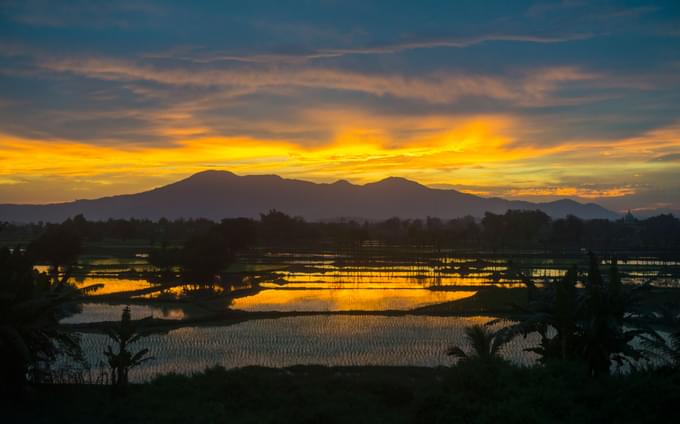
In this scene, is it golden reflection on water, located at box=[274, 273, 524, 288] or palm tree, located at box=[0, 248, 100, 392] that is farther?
golden reflection on water, located at box=[274, 273, 524, 288]

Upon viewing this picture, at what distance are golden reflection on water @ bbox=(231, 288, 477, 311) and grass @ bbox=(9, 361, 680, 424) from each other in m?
16.0

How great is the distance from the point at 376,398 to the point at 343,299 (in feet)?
73.8

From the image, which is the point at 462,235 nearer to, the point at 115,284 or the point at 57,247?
the point at 57,247

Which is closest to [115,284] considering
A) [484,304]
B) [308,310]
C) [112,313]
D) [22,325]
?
[112,313]

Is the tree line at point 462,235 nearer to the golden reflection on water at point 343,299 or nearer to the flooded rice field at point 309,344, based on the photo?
the golden reflection on water at point 343,299

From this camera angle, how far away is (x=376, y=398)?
1838cm

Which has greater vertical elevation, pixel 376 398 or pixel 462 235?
pixel 462 235

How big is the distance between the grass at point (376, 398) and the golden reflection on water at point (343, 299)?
16.0 m

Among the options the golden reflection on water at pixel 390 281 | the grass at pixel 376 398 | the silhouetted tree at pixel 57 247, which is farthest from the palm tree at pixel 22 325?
the silhouetted tree at pixel 57 247

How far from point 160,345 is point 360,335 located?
30.3ft

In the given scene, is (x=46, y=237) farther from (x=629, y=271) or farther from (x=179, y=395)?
(x=629, y=271)

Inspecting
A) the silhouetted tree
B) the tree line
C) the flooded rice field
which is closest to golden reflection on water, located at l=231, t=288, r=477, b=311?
the flooded rice field

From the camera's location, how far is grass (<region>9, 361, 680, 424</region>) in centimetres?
1357

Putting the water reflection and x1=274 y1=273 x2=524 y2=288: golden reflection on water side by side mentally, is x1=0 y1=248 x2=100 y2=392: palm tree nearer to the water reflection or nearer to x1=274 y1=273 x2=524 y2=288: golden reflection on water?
the water reflection
